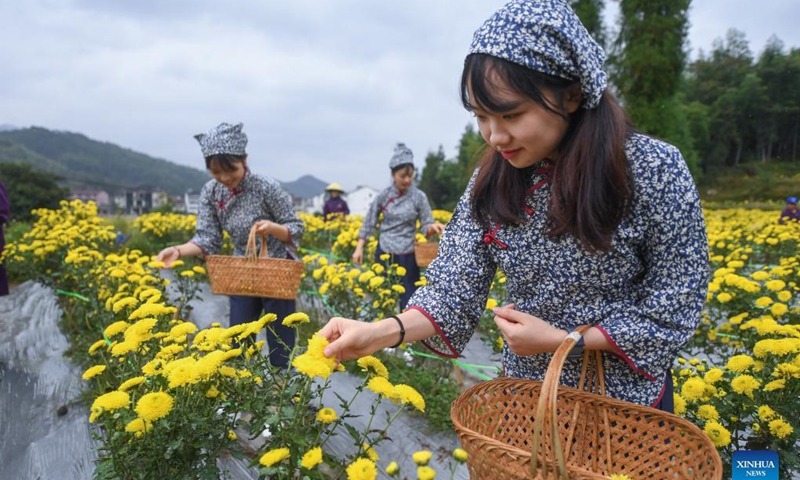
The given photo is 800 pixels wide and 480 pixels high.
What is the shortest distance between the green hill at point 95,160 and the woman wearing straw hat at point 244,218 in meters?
78.7

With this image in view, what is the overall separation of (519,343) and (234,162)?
207 cm

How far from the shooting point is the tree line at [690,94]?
1833 centimetres

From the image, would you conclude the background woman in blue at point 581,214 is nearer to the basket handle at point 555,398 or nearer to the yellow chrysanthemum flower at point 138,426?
the basket handle at point 555,398

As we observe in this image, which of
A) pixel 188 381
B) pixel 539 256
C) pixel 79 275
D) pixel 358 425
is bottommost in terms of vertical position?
pixel 358 425

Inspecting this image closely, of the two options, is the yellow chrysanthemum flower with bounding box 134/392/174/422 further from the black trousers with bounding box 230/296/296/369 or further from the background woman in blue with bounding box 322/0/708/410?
the black trousers with bounding box 230/296/296/369

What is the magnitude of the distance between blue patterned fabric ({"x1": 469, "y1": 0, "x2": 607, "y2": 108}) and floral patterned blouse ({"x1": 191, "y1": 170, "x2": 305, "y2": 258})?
6.86 feet

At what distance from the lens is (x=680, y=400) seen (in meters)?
1.45

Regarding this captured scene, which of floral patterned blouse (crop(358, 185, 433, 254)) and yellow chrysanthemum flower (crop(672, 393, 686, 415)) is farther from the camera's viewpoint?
floral patterned blouse (crop(358, 185, 433, 254))

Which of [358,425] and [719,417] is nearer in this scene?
[719,417]

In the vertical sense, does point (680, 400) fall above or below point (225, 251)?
above

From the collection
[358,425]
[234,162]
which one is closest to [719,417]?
[358,425]

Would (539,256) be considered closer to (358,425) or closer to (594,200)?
(594,200)

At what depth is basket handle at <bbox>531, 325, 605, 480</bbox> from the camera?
816mm

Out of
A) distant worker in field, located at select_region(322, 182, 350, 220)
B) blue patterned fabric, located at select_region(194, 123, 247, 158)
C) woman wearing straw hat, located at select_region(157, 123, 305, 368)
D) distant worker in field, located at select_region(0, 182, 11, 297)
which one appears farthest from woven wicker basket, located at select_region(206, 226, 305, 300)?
distant worker in field, located at select_region(322, 182, 350, 220)
